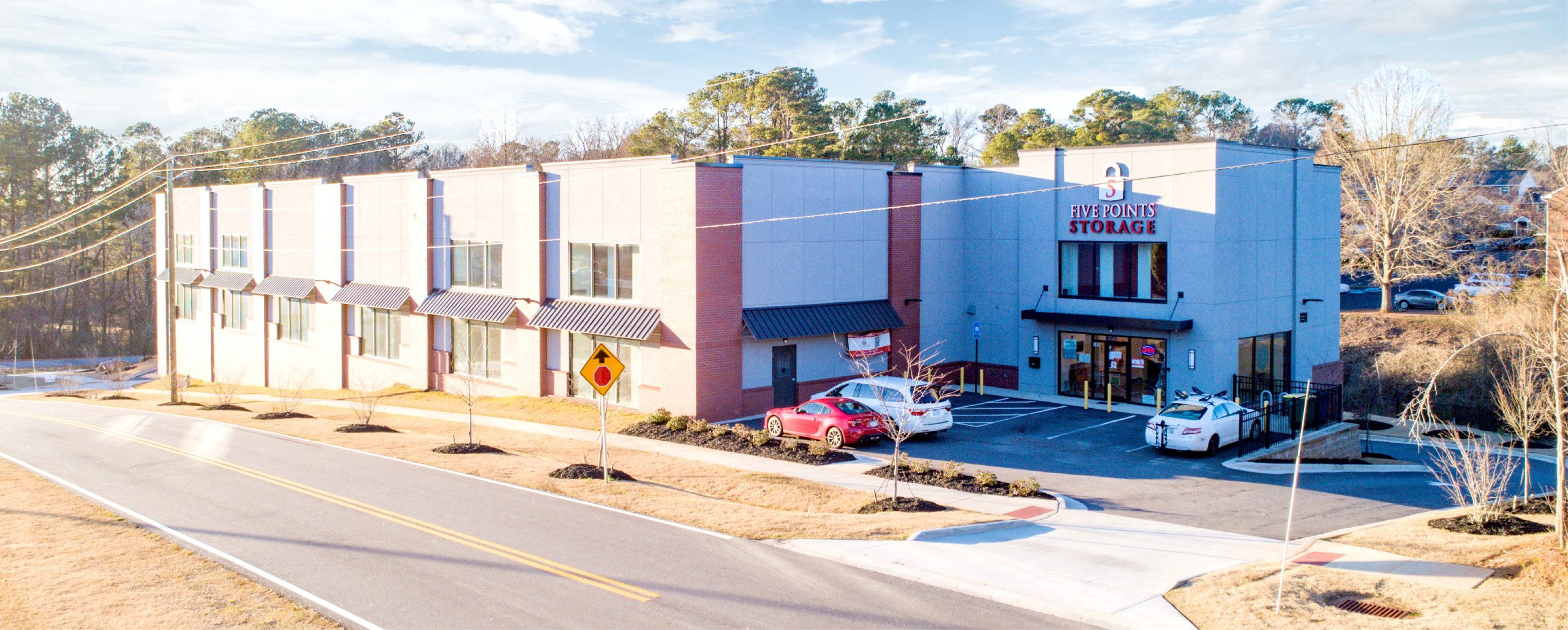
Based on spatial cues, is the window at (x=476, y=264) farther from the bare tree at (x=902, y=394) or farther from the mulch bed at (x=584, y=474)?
the mulch bed at (x=584, y=474)

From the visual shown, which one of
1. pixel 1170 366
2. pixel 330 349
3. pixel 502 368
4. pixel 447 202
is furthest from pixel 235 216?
pixel 1170 366

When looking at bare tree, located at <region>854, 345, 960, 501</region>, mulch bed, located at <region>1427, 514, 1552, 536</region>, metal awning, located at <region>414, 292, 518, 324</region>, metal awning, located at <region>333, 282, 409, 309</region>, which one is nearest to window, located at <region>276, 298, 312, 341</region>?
metal awning, located at <region>333, 282, 409, 309</region>

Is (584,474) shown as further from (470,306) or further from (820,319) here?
(470,306)

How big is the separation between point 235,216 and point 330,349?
12.7m

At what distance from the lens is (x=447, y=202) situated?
38812 mm

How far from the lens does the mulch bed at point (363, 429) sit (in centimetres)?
2972

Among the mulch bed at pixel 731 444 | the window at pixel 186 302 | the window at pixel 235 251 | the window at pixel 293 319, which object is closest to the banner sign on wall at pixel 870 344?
the mulch bed at pixel 731 444

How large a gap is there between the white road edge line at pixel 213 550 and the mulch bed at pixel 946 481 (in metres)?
11.8

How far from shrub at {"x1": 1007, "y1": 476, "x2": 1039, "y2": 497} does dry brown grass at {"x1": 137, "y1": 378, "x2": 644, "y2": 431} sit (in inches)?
509

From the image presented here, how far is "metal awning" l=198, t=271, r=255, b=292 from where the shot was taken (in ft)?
169

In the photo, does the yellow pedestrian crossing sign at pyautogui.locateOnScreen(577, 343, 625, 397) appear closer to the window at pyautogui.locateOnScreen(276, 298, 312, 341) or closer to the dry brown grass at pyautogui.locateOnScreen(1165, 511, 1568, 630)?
the dry brown grass at pyautogui.locateOnScreen(1165, 511, 1568, 630)

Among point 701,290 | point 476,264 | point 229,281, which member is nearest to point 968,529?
point 701,290

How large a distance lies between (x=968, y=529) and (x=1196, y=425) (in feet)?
35.6

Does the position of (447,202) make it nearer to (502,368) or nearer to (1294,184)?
(502,368)
